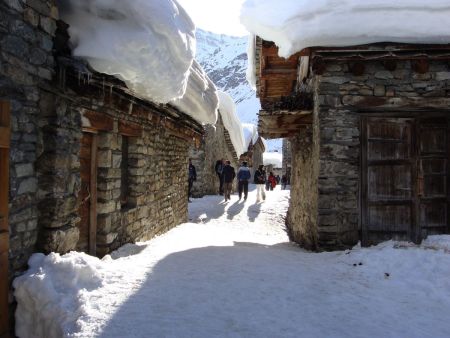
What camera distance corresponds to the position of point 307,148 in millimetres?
7809

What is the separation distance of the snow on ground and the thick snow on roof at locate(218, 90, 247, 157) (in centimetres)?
1255

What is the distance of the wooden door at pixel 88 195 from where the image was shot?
4.92 meters

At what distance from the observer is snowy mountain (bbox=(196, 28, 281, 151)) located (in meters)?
133

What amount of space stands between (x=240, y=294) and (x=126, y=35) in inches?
113

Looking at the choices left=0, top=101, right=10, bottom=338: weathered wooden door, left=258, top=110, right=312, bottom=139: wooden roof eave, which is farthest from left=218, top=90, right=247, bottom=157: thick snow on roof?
left=0, top=101, right=10, bottom=338: weathered wooden door

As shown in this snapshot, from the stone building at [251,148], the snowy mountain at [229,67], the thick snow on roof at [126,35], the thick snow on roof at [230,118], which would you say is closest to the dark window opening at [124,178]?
the thick snow on roof at [126,35]

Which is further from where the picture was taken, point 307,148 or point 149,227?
point 307,148

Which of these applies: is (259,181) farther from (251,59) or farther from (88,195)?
(88,195)

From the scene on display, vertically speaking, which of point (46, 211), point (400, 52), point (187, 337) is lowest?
point (187, 337)

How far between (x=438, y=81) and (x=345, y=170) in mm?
1843

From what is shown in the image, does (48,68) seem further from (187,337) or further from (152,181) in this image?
(152,181)

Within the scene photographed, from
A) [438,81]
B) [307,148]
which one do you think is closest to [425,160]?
[438,81]

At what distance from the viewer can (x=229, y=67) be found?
160 metres

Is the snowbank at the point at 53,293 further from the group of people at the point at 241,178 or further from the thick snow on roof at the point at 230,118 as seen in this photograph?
the thick snow on roof at the point at 230,118
